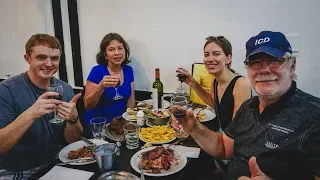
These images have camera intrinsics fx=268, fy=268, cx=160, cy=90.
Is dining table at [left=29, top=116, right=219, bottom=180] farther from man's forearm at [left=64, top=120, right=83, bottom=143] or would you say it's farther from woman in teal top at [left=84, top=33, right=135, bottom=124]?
woman in teal top at [left=84, top=33, right=135, bottom=124]

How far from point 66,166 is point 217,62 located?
55.4 inches

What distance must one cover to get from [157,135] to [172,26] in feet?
4.77

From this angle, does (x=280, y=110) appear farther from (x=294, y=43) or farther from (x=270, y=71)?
(x=294, y=43)

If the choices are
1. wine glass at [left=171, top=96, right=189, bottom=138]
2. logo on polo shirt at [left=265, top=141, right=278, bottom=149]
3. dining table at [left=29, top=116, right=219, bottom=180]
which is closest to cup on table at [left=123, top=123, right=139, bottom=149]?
dining table at [left=29, top=116, right=219, bottom=180]

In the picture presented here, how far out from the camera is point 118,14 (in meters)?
3.10

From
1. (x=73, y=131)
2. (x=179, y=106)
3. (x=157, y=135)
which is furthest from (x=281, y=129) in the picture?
(x=73, y=131)

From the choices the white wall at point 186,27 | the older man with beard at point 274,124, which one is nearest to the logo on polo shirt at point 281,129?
the older man with beard at point 274,124

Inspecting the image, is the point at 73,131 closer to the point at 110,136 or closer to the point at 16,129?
the point at 110,136

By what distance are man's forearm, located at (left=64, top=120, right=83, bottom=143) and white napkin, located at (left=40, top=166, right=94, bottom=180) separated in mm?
476

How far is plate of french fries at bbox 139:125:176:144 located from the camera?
183 centimetres

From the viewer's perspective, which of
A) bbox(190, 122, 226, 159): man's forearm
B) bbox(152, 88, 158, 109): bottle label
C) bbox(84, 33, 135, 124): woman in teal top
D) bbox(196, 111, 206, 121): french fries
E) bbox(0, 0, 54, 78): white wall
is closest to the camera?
bbox(190, 122, 226, 159): man's forearm

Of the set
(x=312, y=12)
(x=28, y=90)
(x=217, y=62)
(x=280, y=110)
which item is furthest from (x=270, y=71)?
(x=28, y=90)

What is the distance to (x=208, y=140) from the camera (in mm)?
1696

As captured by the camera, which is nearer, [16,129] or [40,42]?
[16,129]
